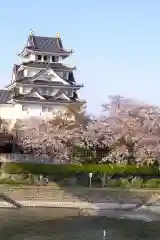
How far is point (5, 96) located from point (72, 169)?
1814 centimetres

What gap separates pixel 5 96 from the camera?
169ft

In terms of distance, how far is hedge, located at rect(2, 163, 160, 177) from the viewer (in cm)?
3578

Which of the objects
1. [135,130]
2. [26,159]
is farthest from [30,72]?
[135,130]

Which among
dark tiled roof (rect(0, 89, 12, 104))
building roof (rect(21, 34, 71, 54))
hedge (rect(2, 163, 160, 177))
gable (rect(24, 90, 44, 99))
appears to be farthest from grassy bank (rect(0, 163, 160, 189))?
building roof (rect(21, 34, 71, 54))

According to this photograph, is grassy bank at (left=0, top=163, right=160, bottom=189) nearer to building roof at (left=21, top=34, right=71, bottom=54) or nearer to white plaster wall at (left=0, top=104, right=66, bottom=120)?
white plaster wall at (left=0, top=104, right=66, bottom=120)

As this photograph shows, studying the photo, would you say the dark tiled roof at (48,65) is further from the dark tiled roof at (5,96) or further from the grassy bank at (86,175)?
the grassy bank at (86,175)

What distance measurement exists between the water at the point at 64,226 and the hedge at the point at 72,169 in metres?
6.50

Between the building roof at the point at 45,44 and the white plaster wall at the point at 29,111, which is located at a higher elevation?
the building roof at the point at 45,44

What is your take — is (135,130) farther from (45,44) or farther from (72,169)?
(45,44)

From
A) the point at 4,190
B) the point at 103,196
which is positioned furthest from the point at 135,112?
the point at 4,190

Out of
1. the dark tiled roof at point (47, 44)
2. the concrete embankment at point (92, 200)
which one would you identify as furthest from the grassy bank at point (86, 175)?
the dark tiled roof at point (47, 44)

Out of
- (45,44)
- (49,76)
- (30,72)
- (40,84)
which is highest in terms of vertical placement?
(45,44)

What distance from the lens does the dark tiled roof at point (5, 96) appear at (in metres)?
50.7

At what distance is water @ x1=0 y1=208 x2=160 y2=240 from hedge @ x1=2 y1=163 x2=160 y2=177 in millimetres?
6499
